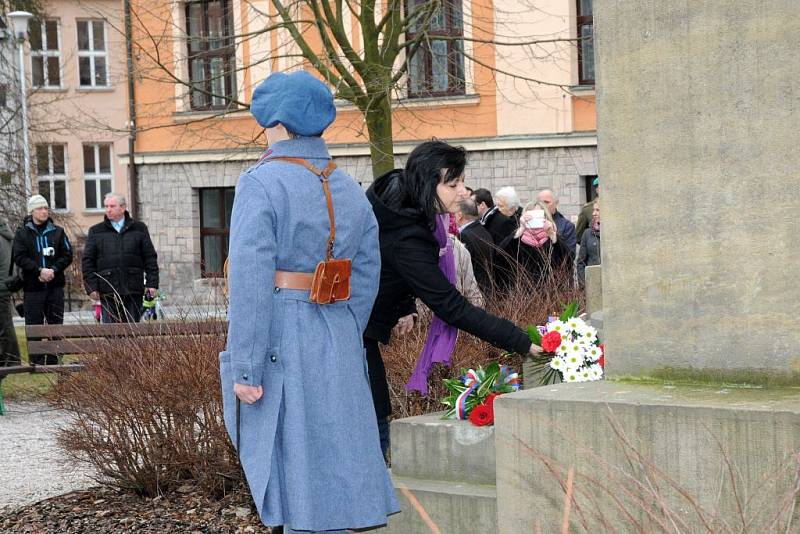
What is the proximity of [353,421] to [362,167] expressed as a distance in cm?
2075

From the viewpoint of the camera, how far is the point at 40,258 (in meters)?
13.9

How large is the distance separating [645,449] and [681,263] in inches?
24.2

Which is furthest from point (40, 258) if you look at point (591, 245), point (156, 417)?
point (156, 417)

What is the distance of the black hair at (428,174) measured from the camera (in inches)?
206

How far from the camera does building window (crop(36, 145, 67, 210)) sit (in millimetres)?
39562

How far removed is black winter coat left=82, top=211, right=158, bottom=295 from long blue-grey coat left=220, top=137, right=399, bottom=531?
8.71m

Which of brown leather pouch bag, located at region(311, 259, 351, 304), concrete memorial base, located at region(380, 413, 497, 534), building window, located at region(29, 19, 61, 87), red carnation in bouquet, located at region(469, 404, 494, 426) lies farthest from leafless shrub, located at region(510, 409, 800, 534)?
building window, located at region(29, 19, 61, 87)

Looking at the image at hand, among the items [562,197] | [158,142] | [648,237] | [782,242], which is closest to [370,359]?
[648,237]

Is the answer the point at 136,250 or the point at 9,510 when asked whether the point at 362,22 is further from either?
the point at 9,510

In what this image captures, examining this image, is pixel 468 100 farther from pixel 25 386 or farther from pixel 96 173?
pixel 96 173

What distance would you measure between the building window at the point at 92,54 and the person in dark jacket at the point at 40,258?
29.0 meters

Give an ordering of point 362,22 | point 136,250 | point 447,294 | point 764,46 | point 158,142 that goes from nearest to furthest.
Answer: point 764,46
point 447,294
point 136,250
point 362,22
point 158,142

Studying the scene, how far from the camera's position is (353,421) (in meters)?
4.35

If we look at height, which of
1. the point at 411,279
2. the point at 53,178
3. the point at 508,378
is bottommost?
the point at 508,378
